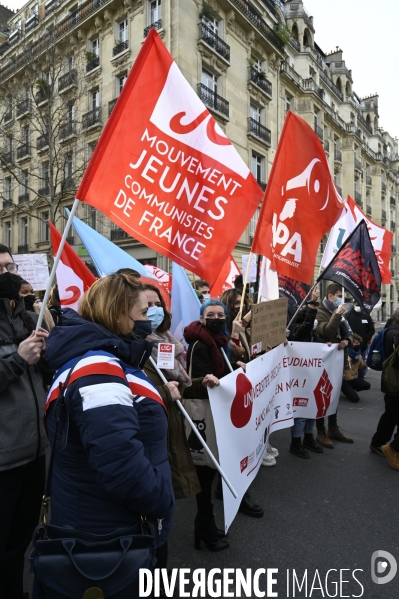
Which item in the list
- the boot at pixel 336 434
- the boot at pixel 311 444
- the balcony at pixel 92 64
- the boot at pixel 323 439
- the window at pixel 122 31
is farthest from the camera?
the balcony at pixel 92 64

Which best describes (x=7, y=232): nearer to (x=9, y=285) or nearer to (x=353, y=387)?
(x=353, y=387)

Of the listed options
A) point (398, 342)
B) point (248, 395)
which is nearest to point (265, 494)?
point (248, 395)

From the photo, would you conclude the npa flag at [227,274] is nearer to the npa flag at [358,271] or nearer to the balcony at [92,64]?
the npa flag at [358,271]

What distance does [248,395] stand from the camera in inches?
116

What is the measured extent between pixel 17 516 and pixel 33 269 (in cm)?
601

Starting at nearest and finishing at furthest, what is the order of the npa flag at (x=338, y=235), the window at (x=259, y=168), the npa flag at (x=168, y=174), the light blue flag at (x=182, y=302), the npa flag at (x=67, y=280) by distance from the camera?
the npa flag at (x=168, y=174), the npa flag at (x=67, y=280), the light blue flag at (x=182, y=302), the npa flag at (x=338, y=235), the window at (x=259, y=168)

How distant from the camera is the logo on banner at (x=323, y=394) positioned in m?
4.46

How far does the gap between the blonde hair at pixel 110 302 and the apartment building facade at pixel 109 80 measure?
1293 cm

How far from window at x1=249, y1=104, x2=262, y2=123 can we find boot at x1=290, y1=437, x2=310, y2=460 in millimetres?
21226

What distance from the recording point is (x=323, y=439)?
4777mm

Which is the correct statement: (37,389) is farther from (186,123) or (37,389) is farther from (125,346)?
(186,123)

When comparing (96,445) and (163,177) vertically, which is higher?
(163,177)

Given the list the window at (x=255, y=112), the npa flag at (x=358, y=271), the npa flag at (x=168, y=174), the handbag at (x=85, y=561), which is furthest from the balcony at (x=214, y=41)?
the handbag at (x=85, y=561)

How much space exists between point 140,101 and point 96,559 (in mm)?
2462
